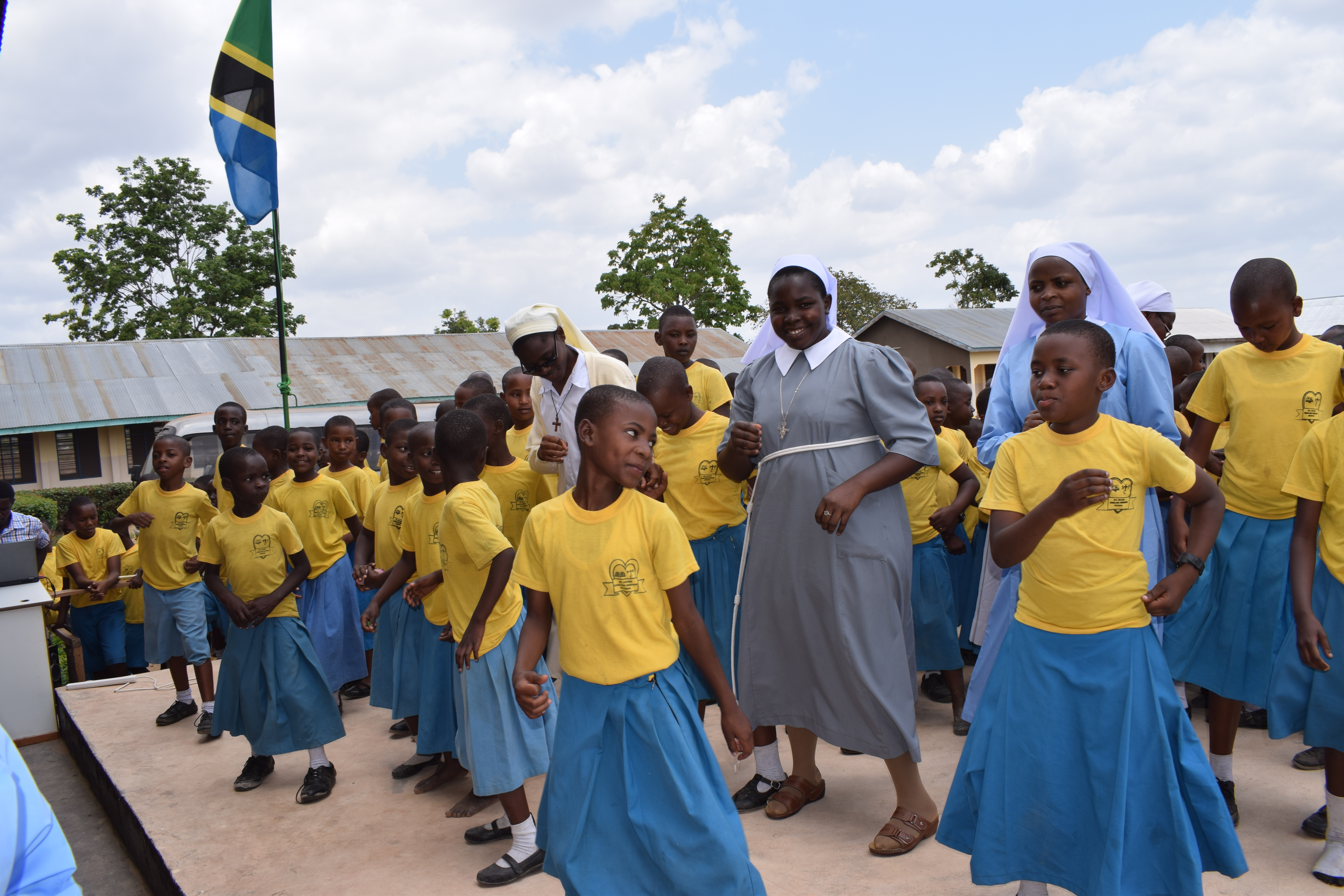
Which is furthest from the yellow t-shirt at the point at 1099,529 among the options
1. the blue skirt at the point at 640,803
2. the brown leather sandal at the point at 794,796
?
the brown leather sandal at the point at 794,796

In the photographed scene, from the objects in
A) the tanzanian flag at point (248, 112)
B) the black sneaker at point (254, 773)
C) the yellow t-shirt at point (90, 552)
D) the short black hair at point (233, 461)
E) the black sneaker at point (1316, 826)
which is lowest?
the black sneaker at point (254, 773)

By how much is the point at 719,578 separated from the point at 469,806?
1.51 metres

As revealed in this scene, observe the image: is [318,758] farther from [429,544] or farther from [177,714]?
[177,714]

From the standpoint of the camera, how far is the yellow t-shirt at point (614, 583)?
2645 millimetres

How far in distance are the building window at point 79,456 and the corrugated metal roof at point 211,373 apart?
36.6 inches

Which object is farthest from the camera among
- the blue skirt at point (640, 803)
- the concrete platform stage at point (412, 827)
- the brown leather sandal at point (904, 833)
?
the brown leather sandal at point (904, 833)

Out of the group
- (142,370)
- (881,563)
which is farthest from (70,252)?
(881,563)

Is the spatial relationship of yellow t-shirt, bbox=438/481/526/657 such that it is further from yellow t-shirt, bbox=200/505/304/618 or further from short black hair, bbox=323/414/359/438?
short black hair, bbox=323/414/359/438

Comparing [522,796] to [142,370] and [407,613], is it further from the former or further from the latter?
[142,370]

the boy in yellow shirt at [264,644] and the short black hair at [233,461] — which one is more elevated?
the short black hair at [233,461]

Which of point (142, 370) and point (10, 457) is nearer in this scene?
point (10, 457)

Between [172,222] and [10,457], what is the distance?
51.0 ft

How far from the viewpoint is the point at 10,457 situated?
19.0m

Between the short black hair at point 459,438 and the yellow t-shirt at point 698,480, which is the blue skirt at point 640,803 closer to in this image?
the short black hair at point 459,438
